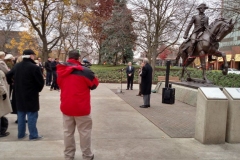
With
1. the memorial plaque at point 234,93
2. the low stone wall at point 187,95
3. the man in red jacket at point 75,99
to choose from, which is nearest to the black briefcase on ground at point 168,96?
the low stone wall at point 187,95

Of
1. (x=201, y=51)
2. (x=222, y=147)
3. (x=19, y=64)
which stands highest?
(x=201, y=51)

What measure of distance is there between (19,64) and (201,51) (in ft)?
27.7

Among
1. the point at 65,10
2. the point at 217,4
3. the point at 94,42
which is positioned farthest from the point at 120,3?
the point at 217,4

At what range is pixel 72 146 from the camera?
4395 mm

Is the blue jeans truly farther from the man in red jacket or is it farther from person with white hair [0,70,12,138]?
the man in red jacket

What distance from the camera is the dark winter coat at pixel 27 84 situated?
5.40 meters

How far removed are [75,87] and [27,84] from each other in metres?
1.73

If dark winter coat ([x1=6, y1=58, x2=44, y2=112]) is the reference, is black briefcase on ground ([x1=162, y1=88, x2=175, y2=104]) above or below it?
below

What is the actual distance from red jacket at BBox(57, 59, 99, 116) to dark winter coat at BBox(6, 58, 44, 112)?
1388 millimetres

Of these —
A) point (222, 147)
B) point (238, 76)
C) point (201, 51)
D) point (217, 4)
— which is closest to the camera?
point (222, 147)

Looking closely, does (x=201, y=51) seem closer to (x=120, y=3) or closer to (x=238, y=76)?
(x=238, y=76)

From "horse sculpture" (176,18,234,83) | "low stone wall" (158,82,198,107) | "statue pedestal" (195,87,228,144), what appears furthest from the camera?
"low stone wall" (158,82,198,107)

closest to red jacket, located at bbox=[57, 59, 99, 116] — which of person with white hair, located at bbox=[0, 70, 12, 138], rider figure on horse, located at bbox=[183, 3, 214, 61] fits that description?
person with white hair, located at bbox=[0, 70, 12, 138]

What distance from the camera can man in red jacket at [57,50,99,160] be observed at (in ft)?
13.7
